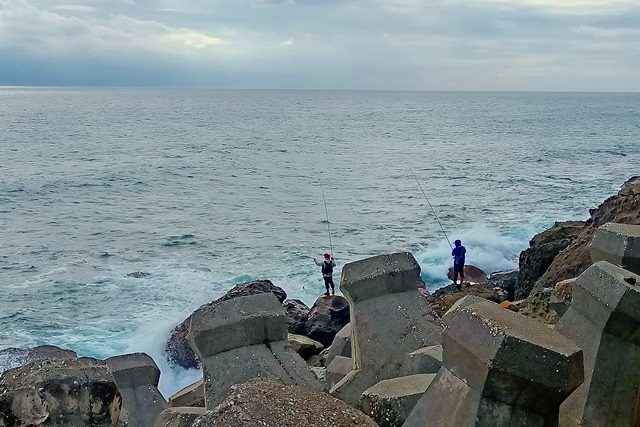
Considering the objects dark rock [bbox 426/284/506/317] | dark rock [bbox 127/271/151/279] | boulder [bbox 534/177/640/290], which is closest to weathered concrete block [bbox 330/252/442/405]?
boulder [bbox 534/177/640/290]

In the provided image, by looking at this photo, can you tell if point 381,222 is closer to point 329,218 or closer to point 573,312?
point 329,218

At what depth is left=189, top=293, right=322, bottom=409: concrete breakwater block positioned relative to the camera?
12.2 ft

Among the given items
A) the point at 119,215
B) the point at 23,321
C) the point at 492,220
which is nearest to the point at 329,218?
the point at 492,220

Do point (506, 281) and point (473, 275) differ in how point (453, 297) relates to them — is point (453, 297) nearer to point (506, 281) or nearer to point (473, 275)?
point (506, 281)

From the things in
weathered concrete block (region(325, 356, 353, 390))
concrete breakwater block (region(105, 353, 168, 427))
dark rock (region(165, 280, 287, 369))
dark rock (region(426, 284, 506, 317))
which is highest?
weathered concrete block (region(325, 356, 353, 390))

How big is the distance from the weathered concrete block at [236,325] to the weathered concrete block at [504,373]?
1497mm

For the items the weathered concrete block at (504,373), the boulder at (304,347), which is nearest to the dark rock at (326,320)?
the boulder at (304,347)

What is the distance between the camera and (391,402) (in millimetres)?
3010

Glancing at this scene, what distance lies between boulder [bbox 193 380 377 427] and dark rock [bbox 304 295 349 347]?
7.42 metres

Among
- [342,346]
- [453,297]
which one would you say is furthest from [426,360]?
[453,297]

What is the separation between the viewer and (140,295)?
16.0m

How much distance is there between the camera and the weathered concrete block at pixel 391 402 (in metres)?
2.97

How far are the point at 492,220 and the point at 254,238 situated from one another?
831 cm

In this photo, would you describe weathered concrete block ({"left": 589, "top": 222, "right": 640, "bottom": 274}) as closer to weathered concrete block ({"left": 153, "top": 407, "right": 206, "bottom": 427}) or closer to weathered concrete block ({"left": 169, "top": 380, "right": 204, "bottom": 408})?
weathered concrete block ({"left": 153, "top": 407, "right": 206, "bottom": 427})
